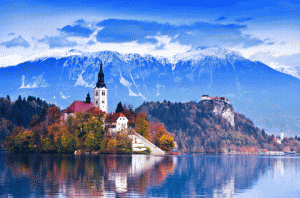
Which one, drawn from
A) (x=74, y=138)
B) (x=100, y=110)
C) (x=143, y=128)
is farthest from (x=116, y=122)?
(x=74, y=138)

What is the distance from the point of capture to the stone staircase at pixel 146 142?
502 feet

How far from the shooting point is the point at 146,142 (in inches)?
6088

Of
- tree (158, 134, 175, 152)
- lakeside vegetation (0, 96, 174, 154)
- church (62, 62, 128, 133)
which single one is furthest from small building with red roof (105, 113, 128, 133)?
tree (158, 134, 175, 152)

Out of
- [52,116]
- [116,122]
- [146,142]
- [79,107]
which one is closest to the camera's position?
[146,142]

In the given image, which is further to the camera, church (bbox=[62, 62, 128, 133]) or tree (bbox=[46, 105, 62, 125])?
tree (bbox=[46, 105, 62, 125])

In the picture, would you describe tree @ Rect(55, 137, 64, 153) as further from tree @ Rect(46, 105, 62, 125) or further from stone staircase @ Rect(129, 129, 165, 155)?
stone staircase @ Rect(129, 129, 165, 155)

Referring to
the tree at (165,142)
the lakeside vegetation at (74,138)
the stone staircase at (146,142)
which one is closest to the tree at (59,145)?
the lakeside vegetation at (74,138)

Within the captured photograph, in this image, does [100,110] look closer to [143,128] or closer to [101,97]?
[143,128]

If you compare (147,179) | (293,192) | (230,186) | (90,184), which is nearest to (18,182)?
(90,184)

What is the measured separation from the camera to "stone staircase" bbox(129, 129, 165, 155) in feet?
502

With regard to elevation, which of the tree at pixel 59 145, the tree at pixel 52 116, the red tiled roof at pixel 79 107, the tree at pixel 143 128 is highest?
the red tiled roof at pixel 79 107

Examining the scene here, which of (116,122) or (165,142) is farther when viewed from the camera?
(165,142)

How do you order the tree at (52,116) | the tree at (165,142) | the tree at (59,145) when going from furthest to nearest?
the tree at (52,116) < the tree at (165,142) < the tree at (59,145)

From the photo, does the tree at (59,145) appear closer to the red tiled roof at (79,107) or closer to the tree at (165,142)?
the red tiled roof at (79,107)
